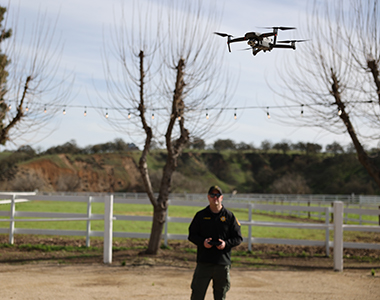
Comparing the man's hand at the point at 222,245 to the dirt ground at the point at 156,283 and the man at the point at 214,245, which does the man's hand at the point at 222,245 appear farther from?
the dirt ground at the point at 156,283

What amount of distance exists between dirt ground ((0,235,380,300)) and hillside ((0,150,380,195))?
44.9 meters

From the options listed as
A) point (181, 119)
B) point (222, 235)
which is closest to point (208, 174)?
point (181, 119)

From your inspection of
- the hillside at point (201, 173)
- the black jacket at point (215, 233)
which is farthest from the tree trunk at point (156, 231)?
the hillside at point (201, 173)

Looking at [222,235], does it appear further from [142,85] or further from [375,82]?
[375,82]

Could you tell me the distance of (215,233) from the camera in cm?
449

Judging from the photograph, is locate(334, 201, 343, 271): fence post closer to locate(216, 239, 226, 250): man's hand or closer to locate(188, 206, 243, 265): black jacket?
locate(188, 206, 243, 265): black jacket

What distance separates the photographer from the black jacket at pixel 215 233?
446 centimetres

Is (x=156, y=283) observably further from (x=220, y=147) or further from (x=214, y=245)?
(x=220, y=147)

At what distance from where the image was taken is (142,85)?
10.1 meters

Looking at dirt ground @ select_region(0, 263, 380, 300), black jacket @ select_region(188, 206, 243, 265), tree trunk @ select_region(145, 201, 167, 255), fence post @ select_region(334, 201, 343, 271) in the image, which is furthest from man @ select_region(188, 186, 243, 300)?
tree trunk @ select_region(145, 201, 167, 255)

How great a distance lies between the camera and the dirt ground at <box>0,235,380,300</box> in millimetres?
6453

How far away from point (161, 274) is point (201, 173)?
8249cm

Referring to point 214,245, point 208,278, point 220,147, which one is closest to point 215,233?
point 214,245

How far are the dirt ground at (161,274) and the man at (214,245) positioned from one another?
1883 mm
